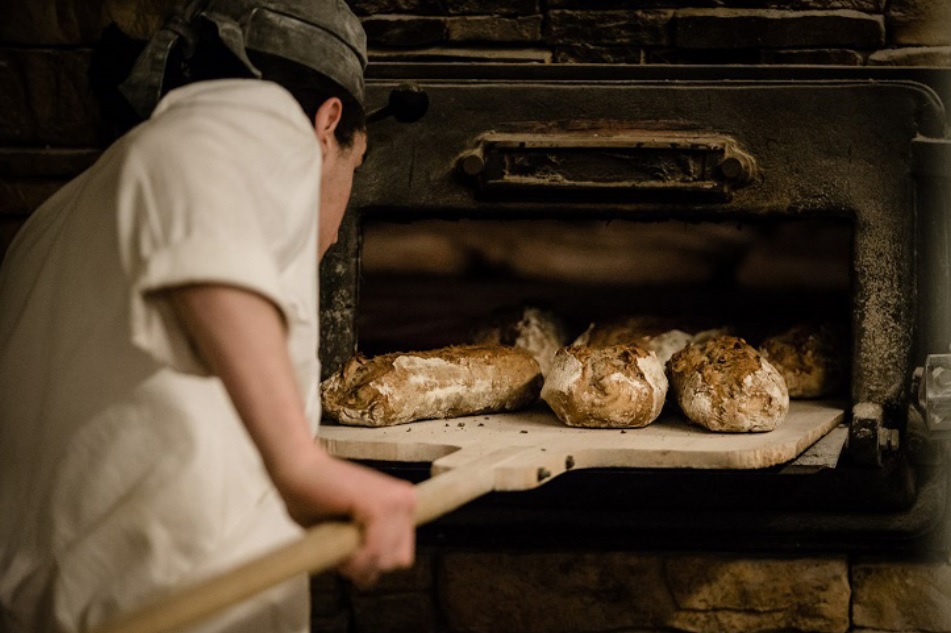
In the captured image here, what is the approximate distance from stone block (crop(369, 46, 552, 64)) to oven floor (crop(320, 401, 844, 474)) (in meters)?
0.70

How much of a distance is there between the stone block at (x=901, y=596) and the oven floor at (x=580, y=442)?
343 mm

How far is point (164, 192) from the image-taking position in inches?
32.2

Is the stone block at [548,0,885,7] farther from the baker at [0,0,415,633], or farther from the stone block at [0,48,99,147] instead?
the stone block at [0,48,99,147]

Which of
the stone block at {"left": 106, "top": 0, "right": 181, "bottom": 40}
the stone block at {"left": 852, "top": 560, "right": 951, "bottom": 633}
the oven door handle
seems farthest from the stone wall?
the stone block at {"left": 106, "top": 0, "right": 181, "bottom": 40}

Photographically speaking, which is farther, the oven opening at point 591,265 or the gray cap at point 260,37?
the oven opening at point 591,265

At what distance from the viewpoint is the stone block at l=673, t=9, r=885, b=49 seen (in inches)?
72.5

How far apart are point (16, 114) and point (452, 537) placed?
124 centimetres

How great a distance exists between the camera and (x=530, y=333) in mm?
1964

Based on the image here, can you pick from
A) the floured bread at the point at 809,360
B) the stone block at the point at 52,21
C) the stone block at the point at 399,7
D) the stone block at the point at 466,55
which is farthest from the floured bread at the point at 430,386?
the stone block at the point at 52,21

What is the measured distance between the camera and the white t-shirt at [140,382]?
0.83m

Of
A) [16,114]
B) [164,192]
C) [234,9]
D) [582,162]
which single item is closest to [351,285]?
[582,162]

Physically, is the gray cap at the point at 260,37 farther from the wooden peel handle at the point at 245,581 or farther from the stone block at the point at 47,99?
the stone block at the point at 47,99

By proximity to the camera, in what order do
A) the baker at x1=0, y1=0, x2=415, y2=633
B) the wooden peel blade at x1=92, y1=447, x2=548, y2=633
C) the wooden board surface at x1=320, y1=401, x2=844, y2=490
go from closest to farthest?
the wooden peel blade at x1=92, y1=447, x2=548, y2=633
the baker at x1=0, y1=0, x2=415, y2=633
the wooden board surface at x1=320, y1=401, x2=844, y2=490

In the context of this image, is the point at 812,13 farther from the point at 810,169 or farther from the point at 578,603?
the point at 578,603
